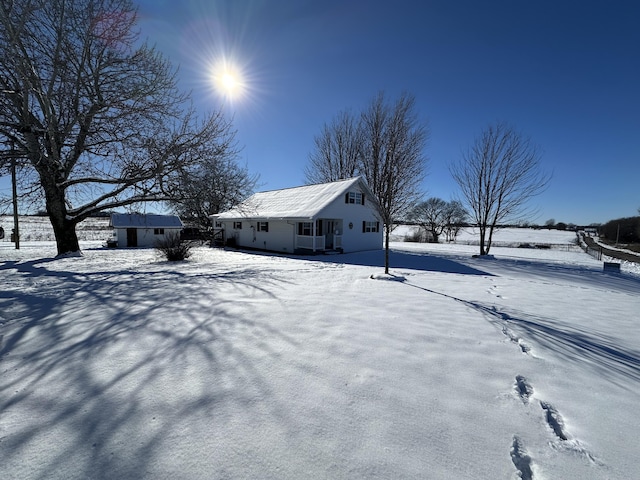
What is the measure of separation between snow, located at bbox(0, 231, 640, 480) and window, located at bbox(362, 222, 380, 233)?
582 inches

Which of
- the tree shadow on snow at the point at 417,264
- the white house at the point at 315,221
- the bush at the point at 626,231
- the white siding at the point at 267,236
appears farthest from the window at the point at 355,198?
the bush at the point at 626,231

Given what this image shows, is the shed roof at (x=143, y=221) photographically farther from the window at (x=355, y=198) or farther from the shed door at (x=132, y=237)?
the window at (x=355, y=198)

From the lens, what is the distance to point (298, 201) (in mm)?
19766

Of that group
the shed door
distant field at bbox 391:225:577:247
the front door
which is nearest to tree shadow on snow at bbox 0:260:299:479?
the front door

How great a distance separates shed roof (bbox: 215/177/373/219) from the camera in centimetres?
1730

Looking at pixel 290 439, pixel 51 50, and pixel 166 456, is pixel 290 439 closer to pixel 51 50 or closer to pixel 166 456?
pixel 166 456

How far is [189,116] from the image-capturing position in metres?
11.3

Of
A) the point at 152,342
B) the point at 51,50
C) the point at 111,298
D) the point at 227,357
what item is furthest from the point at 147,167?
the point at 227,357

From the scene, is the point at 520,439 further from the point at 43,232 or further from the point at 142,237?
the point at 43,232

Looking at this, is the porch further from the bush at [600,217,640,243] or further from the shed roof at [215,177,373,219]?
the bush at [600,217,640,243]

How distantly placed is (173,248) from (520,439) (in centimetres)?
1337

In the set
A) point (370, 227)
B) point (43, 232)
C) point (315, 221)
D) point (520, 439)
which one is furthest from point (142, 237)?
point (520, 439)

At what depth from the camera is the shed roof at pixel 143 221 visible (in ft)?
80.5

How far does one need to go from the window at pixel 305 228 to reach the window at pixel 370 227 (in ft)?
13.9
